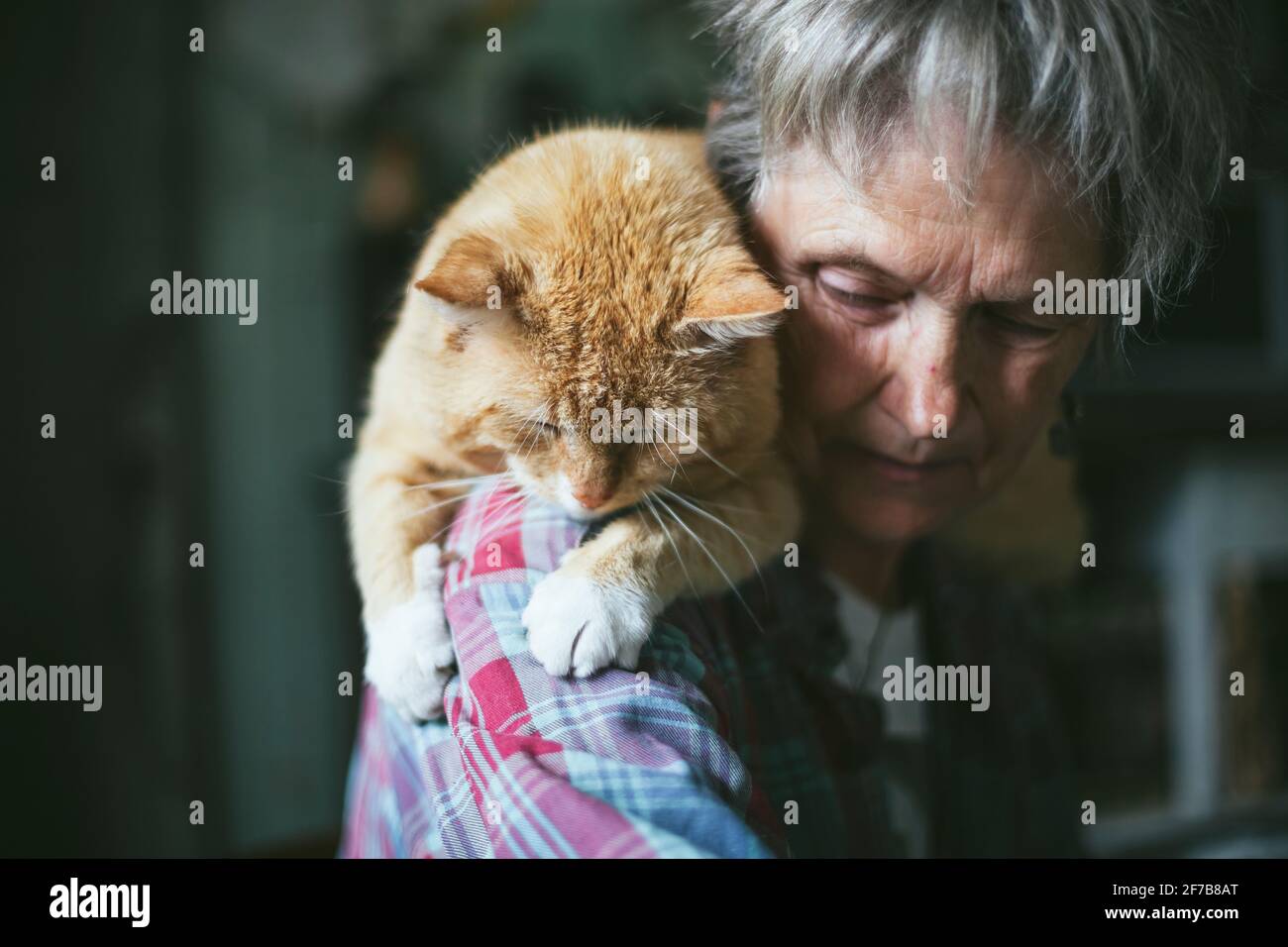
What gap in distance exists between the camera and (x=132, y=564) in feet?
6.42

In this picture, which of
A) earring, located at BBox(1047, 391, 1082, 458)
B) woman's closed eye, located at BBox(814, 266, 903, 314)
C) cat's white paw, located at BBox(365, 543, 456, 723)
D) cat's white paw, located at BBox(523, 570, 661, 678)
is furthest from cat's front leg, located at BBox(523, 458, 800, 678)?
earring, located at BBox(1047, 391, 1082, 458)

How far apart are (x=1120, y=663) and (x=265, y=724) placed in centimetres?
226

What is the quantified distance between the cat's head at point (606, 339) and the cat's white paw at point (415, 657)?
162 millimetres

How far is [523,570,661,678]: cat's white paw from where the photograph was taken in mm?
702

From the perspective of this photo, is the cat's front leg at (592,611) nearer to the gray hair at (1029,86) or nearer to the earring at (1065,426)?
the gray hair at (1029,86)

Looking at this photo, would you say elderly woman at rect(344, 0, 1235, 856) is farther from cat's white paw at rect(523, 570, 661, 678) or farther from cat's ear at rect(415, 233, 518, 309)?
cat's ear at rect(415, 233, 518, 309)

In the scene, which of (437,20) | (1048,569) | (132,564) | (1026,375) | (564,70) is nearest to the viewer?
(1026,375)

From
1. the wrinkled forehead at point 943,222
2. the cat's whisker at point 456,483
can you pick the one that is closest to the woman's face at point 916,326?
the wrinkled forehead at point 943,222

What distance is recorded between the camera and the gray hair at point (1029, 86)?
2.43 ft

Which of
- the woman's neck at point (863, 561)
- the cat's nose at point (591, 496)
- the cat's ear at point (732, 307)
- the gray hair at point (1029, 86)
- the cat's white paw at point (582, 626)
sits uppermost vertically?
the gray hair at point (1029, 86)

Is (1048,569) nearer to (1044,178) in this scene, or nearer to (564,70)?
(1044,178)

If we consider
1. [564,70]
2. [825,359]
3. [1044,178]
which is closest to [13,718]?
[825,359]

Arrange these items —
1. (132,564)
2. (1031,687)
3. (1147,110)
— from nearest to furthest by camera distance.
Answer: (1147,110) → (1031,687) → (132,564)

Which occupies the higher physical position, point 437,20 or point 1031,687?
point 437,20
